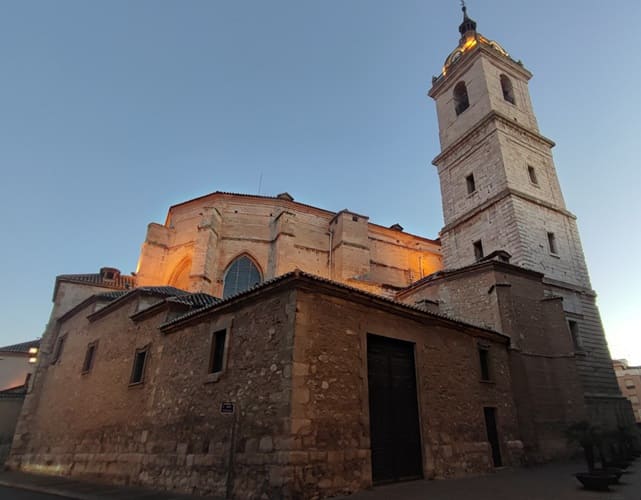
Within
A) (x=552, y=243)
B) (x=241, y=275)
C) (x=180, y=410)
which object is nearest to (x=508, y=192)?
(x=552, y=243)

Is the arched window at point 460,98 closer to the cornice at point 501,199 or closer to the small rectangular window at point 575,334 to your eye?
the cornice at point 501,199

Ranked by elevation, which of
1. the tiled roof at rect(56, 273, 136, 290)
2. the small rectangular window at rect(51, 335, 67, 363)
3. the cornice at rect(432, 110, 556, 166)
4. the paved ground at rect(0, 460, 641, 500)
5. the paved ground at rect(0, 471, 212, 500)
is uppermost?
the cornice at rect(432, 110, 556, 166)

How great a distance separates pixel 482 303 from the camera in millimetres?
13875

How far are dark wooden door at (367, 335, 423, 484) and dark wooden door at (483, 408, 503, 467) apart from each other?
9.70 ft

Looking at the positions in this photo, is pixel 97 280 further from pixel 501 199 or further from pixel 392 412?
pixel 501 199

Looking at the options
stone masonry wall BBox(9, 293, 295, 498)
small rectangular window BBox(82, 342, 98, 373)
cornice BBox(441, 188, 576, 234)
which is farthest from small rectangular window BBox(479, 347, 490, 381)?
small rectangular window BBox(82, 342, 98, 373)

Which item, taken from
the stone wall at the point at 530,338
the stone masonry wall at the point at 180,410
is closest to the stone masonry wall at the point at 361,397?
the stone masonry wall at the point at 180,410

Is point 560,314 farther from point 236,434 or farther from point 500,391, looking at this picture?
point 236,434

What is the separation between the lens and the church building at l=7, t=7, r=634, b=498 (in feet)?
23.5

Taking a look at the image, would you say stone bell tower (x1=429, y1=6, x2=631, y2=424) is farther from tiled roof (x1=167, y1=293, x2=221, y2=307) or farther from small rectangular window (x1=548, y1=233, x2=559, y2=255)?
tiled roof (x1=167, y1=293, x2=221, y2=307)

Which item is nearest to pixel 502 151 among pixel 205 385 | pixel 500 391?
pixel 500 391

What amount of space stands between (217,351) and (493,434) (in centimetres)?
758

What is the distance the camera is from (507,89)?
24.0 m

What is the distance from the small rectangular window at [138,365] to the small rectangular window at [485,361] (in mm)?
9552
